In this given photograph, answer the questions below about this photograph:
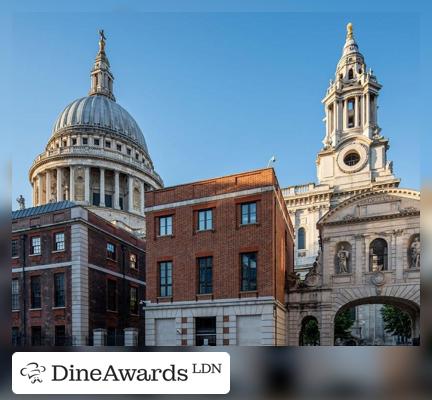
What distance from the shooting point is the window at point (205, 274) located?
42.8 ft

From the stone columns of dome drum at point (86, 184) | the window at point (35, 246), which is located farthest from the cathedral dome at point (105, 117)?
the window at point (35, 246)

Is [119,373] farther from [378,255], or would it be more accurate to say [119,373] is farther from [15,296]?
[378,255]

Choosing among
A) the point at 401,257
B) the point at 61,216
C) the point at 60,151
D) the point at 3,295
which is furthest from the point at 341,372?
the point at 60,151

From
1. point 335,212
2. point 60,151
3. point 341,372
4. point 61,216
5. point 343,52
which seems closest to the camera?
point 341,372

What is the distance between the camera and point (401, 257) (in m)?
12.3

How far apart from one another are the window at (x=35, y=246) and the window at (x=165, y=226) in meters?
5.50

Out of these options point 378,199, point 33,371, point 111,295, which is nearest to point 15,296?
point 111,295

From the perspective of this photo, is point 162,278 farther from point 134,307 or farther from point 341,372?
point 341,372

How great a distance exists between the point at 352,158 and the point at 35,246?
15.9 m

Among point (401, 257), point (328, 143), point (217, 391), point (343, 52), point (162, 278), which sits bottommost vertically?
point (217, 391)

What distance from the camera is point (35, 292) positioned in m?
14.8

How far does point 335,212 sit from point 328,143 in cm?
330

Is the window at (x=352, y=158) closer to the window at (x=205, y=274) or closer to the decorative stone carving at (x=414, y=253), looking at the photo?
the decorative stone carving at (x=414, y=253)

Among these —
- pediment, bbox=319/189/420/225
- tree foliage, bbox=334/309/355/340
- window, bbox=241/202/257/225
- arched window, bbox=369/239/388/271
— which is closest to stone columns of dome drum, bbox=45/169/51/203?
window, bbox=241/202/257/225
